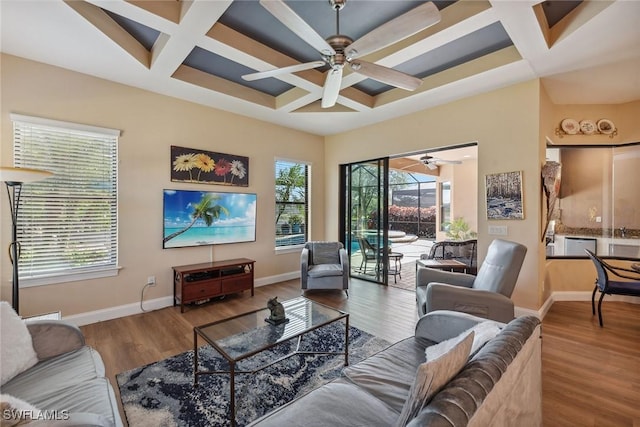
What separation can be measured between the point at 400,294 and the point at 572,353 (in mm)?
2093

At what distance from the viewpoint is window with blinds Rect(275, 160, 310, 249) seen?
5.21 m

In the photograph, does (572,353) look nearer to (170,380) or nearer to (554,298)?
(554,298)

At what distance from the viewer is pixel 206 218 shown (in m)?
4.16

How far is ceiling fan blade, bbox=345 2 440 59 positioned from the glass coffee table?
86.4 inches

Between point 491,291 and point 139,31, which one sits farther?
point 139,31

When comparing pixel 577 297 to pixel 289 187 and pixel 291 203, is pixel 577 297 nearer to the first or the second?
pixel 291 203

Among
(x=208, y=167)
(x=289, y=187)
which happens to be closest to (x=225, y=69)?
(x=208, y=167)

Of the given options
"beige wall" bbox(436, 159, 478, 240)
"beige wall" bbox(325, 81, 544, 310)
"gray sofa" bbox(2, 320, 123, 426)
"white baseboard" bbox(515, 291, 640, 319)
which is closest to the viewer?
"gray sofa" bbox(2, 320, 123, 426)

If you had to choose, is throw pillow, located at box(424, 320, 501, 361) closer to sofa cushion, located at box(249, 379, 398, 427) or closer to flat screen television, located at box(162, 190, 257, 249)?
sofa cushion, located at box(249, 379, 398, 427)

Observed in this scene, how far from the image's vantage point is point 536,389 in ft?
4.73

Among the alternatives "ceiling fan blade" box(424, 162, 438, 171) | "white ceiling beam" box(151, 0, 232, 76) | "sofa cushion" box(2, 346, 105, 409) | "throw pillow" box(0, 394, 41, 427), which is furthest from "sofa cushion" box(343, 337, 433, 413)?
"ceiling fan blade" box(424, 162, 438, 171)

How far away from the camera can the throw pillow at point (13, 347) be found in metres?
1.46

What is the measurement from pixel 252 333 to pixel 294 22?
2.25 meters

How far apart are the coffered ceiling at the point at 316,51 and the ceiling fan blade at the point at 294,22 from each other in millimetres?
405
